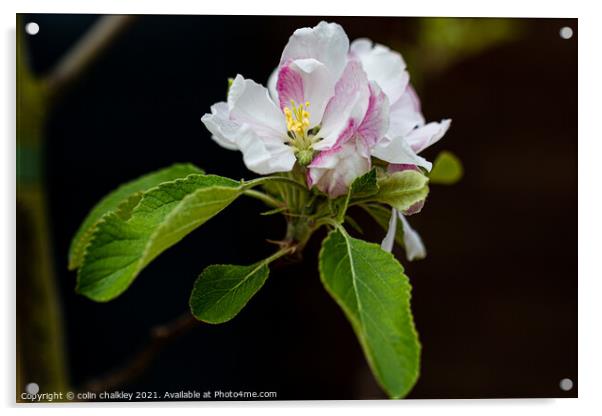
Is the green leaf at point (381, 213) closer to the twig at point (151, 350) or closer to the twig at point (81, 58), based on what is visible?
the twig at point (151, 350)

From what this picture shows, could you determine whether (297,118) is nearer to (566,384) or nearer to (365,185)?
(365,185)

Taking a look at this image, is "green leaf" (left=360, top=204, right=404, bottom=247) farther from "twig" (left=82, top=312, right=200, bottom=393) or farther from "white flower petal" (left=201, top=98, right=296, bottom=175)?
"twig" (left=82, top=312, right=200, bottom=393)

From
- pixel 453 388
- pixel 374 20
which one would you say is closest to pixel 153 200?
pixel 374 20

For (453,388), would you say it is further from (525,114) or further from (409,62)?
(409,62)

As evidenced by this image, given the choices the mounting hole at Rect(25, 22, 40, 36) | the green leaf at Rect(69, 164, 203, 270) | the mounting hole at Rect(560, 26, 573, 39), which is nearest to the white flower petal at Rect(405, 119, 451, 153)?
the green leaf at Rect(69, 164, 203, 270)

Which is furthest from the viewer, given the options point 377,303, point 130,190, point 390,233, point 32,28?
point 32,28

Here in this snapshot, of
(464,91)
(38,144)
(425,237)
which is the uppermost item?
(464,91)

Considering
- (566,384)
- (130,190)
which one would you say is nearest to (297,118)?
(130,190)
